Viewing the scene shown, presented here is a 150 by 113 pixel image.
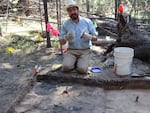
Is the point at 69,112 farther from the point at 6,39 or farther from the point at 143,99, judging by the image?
the point at 6,39

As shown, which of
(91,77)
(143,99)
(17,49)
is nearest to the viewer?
(143,99)

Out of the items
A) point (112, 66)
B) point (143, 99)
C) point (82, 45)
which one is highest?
point (82, 45)

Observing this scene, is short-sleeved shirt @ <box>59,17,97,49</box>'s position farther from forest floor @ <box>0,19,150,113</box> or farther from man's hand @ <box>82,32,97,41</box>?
forest floor @ <box>0,19,150,113</box>

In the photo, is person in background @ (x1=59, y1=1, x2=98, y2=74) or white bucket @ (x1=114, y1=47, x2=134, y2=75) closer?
person in background @ (x1=59, y1=1, x2=98, y2=74)

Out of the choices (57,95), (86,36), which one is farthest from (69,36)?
(57,95)

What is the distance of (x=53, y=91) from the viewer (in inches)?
165

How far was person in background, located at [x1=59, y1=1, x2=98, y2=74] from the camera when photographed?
4.43 meters

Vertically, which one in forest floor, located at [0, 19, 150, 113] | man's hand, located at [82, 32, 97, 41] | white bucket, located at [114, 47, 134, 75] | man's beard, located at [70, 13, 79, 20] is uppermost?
man's beard, located at [70, 13, 79, 20]

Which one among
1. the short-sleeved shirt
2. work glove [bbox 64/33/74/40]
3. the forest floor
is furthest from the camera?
the short-sleeved shirt

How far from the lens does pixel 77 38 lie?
4.56 meters

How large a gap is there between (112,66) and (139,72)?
53 cm

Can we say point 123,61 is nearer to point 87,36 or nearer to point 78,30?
point 87,36

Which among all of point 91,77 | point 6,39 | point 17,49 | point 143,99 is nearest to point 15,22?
point 6,39

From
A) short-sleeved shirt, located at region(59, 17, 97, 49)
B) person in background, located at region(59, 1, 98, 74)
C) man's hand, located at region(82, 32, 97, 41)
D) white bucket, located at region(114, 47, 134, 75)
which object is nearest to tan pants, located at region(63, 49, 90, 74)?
person in background, located at region(59, 1, 98, 74)
